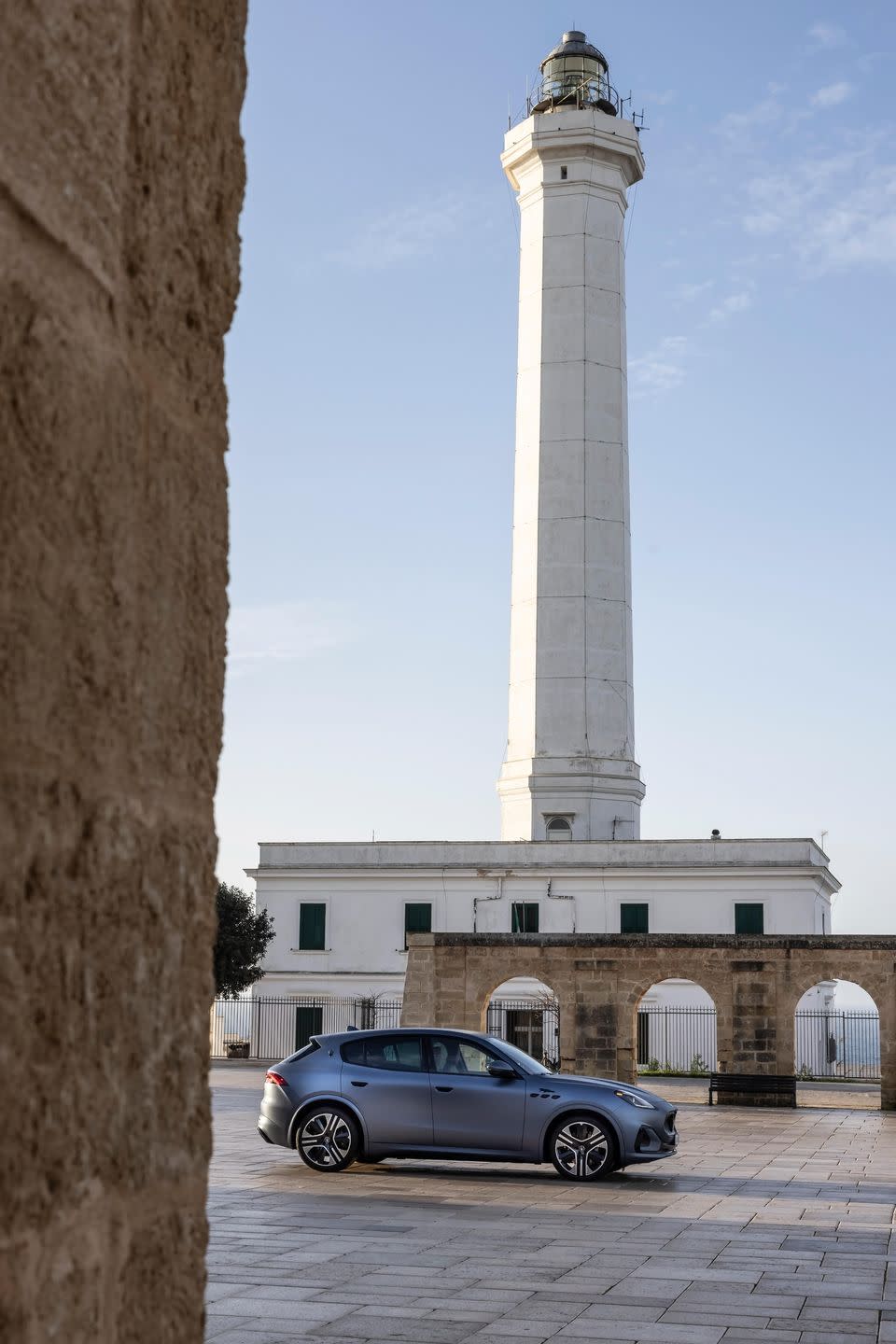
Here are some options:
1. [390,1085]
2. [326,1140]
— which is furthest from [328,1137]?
[390,1085]

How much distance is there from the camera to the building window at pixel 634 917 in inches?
1857

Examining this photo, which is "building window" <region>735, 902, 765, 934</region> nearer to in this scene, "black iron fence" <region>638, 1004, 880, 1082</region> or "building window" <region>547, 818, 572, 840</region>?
"black iron fence" <region>638, 1004, 880, 1082</region>

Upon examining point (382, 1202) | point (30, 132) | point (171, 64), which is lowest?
point (382, 1202)

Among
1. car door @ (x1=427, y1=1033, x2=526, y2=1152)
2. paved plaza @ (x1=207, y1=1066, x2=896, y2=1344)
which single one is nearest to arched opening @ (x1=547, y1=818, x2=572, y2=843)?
paved plaza @ (x1=207, y1=1066, x2=896, y2=1344)

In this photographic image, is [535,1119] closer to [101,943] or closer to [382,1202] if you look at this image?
[382,1202]

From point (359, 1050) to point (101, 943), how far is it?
14526mm

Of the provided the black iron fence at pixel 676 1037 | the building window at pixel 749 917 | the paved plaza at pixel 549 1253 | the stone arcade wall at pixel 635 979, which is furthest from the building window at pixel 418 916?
the paved plaza at pixel 549 1253

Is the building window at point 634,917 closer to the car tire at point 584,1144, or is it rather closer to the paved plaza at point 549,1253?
the paved plaza at point 549,1253

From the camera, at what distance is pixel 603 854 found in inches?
1869

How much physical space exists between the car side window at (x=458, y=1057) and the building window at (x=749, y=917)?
3199cm

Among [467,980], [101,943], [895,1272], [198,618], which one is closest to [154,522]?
[198,618]

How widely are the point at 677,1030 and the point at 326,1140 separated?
30.7 m

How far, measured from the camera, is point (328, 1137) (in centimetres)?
1573

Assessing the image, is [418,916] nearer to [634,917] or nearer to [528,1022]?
[528,1022]
